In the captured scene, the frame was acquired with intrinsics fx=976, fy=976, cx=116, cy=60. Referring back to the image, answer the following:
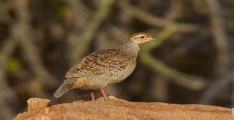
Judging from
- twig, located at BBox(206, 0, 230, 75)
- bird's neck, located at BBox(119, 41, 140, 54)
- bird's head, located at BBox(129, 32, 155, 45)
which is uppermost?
bird's head, located at BBox(129, 32, 155, 45)

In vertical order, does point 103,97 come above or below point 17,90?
above

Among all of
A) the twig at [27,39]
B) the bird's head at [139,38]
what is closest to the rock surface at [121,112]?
the bird's head at [139,38]

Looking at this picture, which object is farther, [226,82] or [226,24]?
[226,24]

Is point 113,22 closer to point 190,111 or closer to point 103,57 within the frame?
point 103,57

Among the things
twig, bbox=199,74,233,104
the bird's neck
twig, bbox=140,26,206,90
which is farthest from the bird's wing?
twig, bbox=199,74,233,104

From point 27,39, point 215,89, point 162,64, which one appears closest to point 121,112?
point 162,64

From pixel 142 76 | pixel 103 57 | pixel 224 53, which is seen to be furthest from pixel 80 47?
pixel 142 76

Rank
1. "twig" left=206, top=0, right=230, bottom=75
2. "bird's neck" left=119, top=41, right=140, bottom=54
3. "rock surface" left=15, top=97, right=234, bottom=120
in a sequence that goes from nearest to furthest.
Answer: "rock surface" left=15, top=97, right=234, bottom=120
"bird's neck" left=119, top=41, right=140, bottom=54
"twig" left=206, top=0, right=230, bottom=75

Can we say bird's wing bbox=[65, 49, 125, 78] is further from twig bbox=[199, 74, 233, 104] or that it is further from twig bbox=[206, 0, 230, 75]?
twig bbox=[206, 0, 230, 75]
